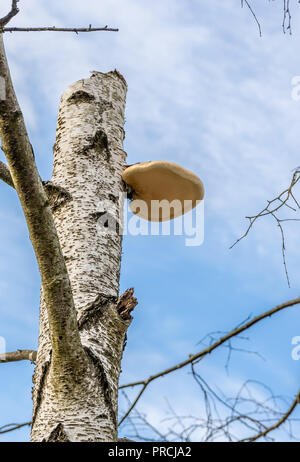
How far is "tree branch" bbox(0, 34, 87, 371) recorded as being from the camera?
2867mm

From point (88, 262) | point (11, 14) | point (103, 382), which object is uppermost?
point (11, 14)

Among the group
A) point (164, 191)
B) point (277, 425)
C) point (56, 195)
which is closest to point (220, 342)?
point (277, 425)

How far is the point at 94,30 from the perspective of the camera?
10.4 feet

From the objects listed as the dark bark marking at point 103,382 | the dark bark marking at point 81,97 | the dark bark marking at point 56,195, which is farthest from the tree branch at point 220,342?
the dark bark marking at point 81,97

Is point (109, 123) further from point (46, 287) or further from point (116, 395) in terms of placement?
point (116, 395)

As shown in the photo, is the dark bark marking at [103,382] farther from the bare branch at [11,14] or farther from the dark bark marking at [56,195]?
the bare branch at [11,14]

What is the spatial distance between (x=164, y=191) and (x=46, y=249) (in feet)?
5.88

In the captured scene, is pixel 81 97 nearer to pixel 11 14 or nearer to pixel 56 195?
pixel 56 195

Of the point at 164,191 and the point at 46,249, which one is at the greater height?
the point at 164,191

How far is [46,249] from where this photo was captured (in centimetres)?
293

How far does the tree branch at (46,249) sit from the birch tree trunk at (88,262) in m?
0.12

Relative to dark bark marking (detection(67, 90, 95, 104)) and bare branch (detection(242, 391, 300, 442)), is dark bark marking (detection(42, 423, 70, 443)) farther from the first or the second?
dark bark marking (detection(67, 90, 95, 104))

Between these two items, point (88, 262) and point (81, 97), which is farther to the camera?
point (81, 97)

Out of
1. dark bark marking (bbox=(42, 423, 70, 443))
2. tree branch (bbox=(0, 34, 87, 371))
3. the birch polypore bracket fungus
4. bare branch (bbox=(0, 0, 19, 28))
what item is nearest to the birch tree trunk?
dark bark marking (bbox=(42, 423, 70, 443))
